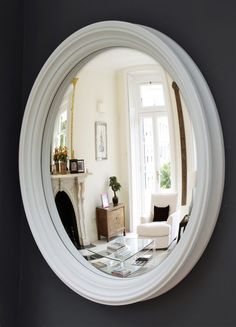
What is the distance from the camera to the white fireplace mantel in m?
1.19

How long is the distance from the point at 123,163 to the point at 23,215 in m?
0.55

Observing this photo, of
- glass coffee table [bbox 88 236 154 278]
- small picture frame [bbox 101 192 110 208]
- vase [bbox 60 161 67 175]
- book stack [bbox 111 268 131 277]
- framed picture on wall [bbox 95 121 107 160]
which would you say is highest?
framed picture on wall [bbox 95 121 107 160]

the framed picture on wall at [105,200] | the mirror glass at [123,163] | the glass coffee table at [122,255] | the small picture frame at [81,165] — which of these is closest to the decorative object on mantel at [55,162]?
the mirror glass at [123,163]

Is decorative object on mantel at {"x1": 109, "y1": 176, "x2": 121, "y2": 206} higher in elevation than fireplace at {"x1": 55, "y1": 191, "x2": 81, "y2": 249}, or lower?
higher

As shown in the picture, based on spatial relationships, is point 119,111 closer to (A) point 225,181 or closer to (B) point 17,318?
(A) point 225,181

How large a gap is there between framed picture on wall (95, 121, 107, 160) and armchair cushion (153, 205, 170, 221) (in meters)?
0.29

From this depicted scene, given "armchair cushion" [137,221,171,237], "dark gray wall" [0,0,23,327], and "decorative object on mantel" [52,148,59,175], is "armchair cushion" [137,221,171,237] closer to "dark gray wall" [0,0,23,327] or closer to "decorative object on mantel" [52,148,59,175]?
"decorative object on mantel" [52,148,59,175]

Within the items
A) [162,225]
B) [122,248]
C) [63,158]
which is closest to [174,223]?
[162,225]

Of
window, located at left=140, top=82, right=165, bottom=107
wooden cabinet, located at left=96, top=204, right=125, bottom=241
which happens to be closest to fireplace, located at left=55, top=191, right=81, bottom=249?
wooden cabinet, located at left=96, top=204, right=125, bottom=241

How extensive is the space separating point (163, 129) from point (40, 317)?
3.08ft

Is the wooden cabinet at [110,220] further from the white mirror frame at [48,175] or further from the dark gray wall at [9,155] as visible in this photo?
the dark gray wall at [9,155]

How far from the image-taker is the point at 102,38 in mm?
1101

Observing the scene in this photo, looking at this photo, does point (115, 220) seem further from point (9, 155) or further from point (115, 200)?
point (9, 155)
